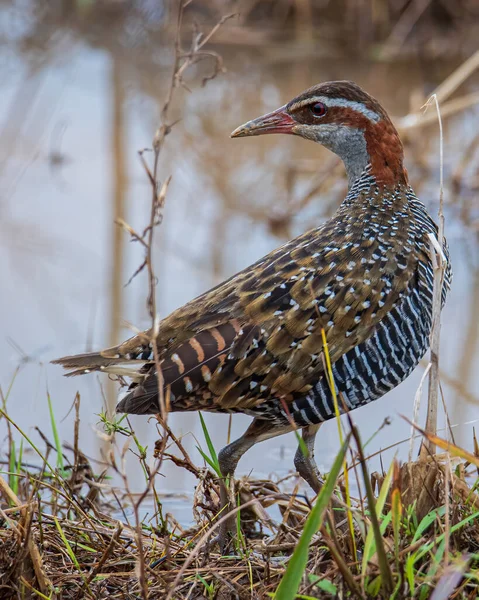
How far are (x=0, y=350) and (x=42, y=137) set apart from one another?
3351 millimetres

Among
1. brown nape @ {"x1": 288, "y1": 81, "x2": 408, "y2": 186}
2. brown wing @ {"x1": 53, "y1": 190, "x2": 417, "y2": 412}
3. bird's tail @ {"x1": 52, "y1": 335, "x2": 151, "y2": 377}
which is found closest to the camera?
brown wing @ {"x1": 53, "y1": 190, "x2": 417, "y2": 412}

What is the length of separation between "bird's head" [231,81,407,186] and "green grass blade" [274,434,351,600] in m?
1.94

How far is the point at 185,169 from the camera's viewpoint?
25.9 feet

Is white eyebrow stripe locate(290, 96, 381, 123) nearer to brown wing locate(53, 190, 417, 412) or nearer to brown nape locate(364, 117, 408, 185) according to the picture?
brown nape locate(364, 117, 408, 185)

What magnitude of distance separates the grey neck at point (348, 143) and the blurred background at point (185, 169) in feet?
2.36

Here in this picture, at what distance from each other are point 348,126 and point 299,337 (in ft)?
3.56

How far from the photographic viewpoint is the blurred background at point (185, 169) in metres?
5.39

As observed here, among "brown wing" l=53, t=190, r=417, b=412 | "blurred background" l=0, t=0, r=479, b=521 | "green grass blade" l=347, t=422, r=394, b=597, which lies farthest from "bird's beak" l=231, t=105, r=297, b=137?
"green grass blade" l=347, t=422, r=394, b=597

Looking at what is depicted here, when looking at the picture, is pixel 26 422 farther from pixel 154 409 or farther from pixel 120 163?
pixel 120 163

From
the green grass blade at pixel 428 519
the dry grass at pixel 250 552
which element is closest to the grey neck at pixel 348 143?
the dry grass at pixel 250 552

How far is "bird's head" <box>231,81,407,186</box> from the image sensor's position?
4.19 metres

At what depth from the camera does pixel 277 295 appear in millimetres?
3738

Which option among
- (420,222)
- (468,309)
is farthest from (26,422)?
(468,309)

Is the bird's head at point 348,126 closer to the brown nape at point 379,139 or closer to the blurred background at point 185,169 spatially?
the brown nape at point 379,139
